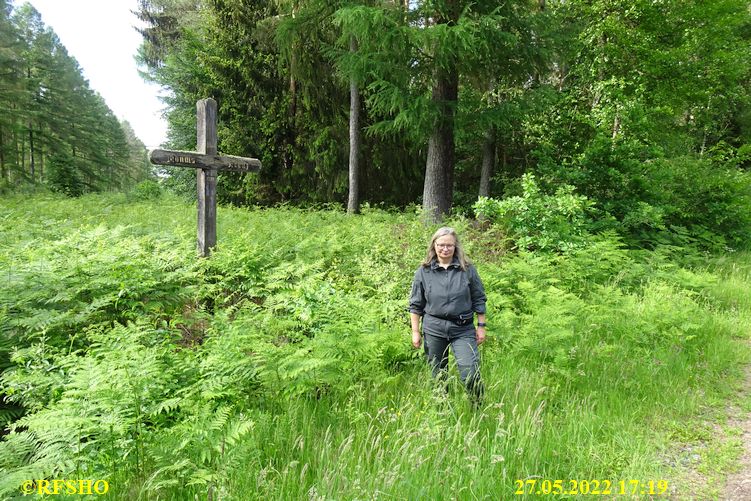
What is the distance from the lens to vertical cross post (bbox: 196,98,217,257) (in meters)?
6.20

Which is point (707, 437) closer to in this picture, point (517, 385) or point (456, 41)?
point (517, 385)

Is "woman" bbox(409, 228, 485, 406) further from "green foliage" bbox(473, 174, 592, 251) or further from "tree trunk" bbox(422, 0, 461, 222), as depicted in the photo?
"tree trunk" bbox(422, 0, 461, 222)

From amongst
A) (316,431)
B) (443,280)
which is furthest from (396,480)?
(443,280)

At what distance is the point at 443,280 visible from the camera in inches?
149

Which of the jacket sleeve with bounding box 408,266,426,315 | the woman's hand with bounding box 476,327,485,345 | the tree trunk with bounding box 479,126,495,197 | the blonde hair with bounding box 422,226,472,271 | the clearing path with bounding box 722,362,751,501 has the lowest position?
the clearing path with bounding box 722,362,751,501

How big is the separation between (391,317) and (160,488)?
3132mm

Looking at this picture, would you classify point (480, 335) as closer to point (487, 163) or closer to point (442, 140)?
point (442, 140)

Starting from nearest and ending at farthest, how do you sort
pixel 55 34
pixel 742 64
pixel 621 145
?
pixel 621 145 < pixel 742 64 < pixel 55 34

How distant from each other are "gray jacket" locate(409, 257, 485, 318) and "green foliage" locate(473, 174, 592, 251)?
5230mm

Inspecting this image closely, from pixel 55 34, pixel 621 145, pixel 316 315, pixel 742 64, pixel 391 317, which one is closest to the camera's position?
pixel 316 315

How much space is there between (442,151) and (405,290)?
6.21 meters

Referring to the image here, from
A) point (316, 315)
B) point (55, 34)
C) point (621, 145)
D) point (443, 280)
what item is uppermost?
point (55, 34)

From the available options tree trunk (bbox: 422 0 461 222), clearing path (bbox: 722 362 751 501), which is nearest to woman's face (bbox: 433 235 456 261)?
clearing path (bbox: 722 362 751 501)

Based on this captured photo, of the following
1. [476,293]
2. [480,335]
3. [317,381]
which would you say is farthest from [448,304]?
[317,381]
